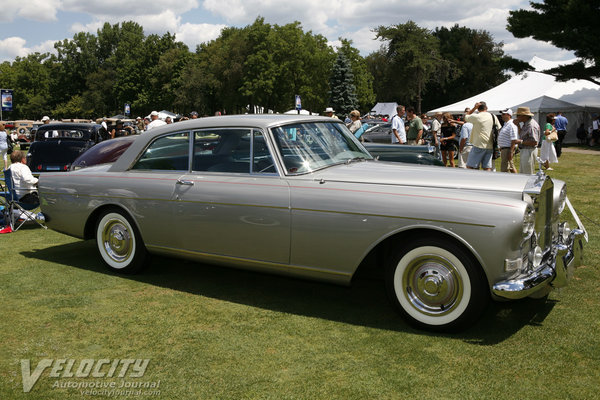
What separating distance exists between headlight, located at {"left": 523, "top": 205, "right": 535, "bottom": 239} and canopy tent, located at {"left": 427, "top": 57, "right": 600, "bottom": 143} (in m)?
26.1

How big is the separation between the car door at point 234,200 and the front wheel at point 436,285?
3.30ft

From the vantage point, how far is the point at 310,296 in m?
5.15

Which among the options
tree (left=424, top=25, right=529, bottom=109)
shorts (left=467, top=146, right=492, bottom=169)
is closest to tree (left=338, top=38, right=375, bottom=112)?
tree (left=424, top=25, right=529, bottom=109)

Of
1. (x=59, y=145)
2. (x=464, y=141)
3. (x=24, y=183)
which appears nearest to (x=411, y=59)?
(x=464, y=141)

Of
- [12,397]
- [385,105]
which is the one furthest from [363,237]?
[385,105]

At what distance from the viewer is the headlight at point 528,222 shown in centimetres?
381

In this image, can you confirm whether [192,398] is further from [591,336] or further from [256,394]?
[591,336]

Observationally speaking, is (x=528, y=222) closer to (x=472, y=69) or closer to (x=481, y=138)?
(x=481, y=138)

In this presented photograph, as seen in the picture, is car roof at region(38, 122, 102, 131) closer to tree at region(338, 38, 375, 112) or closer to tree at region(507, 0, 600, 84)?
tree at region(507, 0, 600, 84)

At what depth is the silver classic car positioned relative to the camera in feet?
12.8

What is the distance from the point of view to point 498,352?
3.79m

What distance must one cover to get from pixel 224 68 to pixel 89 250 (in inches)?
2311

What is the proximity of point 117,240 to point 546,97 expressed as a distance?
27787 millimetres

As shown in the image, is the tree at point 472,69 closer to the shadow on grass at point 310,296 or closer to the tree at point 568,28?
the tree at point 568,28
